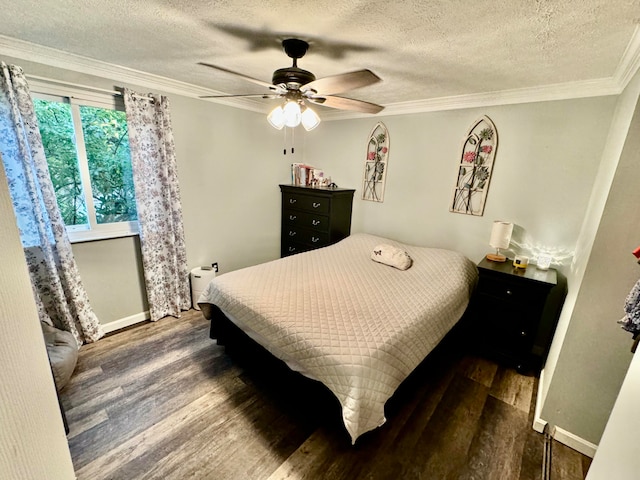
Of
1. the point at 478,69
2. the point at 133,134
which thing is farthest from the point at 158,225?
the point at 478,69

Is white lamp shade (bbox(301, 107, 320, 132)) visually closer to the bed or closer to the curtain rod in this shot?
the bed

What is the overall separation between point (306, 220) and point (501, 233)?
2.12 m

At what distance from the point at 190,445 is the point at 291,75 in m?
2.18

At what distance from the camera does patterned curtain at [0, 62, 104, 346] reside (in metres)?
1.81

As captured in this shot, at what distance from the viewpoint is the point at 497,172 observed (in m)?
2.48

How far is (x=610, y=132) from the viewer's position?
193cm

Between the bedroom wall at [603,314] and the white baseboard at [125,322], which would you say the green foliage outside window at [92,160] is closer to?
the white baseboard at [125,322]

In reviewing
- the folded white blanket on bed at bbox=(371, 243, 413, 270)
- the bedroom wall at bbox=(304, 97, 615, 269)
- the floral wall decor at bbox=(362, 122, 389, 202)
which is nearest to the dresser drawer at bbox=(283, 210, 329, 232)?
the bedroom wall at bbox=(304, 97, 615, 269)

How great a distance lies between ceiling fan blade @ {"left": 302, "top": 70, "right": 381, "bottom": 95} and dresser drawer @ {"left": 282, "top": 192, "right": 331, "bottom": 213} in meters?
1.64

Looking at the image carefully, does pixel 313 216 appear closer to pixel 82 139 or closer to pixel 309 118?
pixel 309 118

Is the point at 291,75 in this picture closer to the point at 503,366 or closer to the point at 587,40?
the point at 587,40

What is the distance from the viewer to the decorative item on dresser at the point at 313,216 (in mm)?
3264

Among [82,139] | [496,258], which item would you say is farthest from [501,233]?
[82,139]

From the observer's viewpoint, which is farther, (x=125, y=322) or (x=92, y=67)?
(x=125, y=322)
